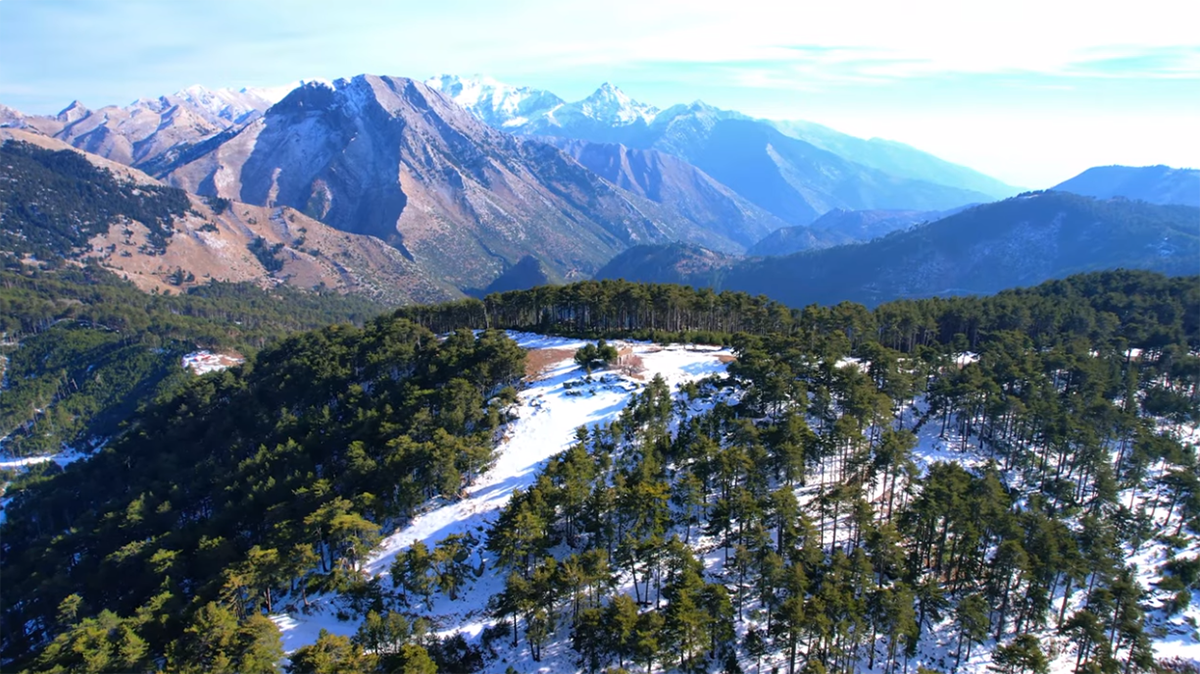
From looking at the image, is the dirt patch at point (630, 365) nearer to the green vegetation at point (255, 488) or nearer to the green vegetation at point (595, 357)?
the green vegetation at point (595, 357)

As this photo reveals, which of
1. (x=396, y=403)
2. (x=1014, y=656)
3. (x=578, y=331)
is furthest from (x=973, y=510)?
(x=578, y=331)

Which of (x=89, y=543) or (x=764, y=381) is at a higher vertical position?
(x=764, y=381)

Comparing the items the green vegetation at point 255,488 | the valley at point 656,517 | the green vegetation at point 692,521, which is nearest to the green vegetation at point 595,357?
the valley at point 656,517

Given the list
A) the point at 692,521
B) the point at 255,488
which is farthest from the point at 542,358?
the point at 692,521

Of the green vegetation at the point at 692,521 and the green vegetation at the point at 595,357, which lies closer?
the green vegetation at the point at 692,521

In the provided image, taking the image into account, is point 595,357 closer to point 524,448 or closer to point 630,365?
point 630,365

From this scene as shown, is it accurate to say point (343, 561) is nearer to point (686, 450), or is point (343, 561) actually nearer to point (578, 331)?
point (686, 450)
